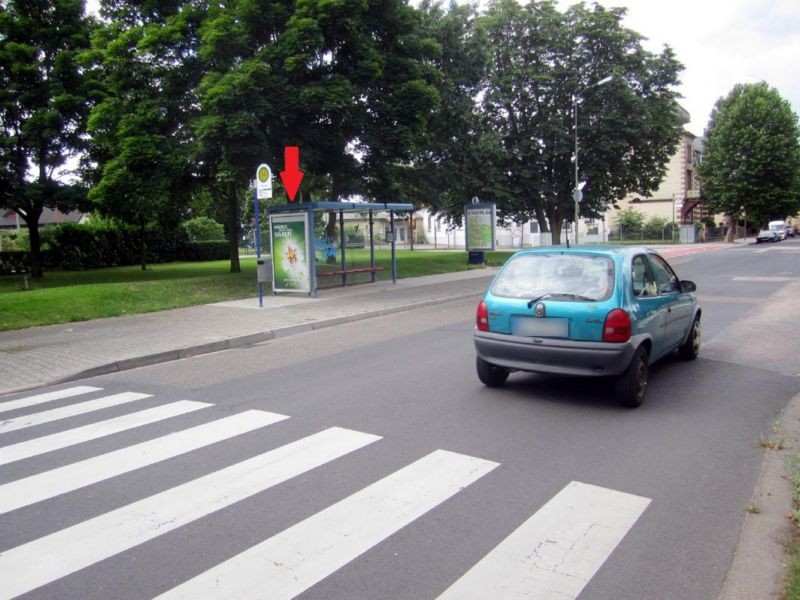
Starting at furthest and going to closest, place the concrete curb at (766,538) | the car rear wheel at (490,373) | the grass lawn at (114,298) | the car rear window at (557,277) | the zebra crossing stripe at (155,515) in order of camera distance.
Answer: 1. the grass lawn at (114,298)
2. the car rear wheel at (490,373)
3. the car rear window at (557,277)
4. the zebra crossing stripe at (155,515)
5. the concrete curb at (766,538)

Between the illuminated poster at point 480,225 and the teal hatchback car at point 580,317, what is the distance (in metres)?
22.0

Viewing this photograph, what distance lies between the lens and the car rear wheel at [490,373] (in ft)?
23.2

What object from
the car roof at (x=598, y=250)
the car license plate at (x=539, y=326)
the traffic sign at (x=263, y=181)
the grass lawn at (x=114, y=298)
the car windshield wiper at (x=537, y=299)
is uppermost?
the traffic sign at (x=263, y=181)

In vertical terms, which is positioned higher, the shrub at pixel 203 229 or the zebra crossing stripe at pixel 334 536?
the shrub at pixel 203 229

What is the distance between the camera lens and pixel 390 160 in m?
20.2

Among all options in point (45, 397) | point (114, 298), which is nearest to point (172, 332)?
point (45, 397)

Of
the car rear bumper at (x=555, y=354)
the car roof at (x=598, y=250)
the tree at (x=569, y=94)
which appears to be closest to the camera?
the car rear bumper at (x=555, y=354)

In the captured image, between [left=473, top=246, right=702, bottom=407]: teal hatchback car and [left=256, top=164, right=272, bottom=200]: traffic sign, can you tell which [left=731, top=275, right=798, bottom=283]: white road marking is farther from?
[left=256, top=164, right=272, bottom=200]: traffic sign

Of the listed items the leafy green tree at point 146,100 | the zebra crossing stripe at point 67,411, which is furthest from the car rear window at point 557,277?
the leafy green tree at point 146,100

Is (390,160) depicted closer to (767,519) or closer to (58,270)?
(767,519)

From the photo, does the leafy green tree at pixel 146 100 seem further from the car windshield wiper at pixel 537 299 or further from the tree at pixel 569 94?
the tree at pixel 569 94

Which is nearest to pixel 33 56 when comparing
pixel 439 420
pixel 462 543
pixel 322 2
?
pixel 322 2

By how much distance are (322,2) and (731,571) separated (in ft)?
56.6

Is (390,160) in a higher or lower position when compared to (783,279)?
higher
